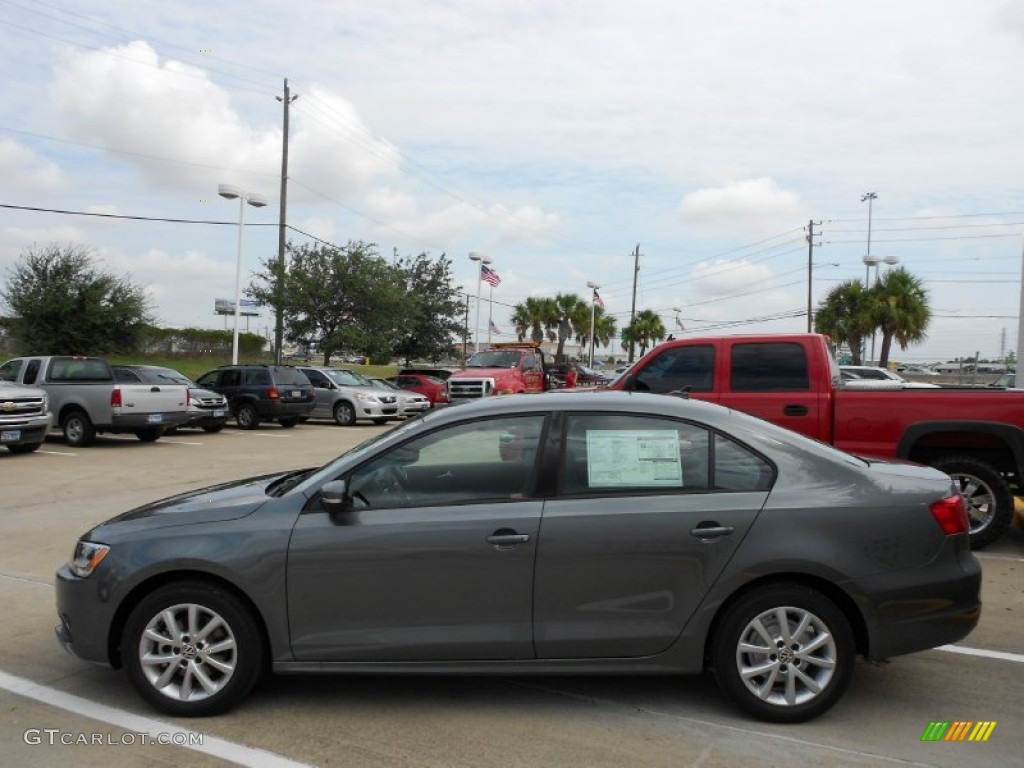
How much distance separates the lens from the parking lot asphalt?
150 inches

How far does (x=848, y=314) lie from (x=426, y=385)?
76.0 ft

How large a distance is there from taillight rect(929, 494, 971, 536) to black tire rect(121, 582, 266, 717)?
3322 mm

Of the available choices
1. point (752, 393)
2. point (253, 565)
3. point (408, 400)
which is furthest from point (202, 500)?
point (408, 400)

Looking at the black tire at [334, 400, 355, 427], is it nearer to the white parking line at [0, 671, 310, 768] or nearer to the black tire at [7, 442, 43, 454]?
the black tire at [7, 442, 43, 454]

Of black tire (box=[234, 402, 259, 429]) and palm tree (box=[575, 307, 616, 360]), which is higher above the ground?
palm tree (box=[575, 307, 616, 360])

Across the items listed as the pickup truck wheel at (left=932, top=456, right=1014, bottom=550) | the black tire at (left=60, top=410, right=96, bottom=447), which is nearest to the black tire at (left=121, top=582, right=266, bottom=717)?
the pickup truck wheel at (left=932, top=456, right=1014, bottom=550)

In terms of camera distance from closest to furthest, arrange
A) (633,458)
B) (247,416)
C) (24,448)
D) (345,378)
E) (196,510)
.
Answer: (633,458) < (196,510) < (24,448) < (247,416) < (345,378)

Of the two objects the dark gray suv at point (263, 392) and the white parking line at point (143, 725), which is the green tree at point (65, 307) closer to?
the dark gray suv at point (263, 392)

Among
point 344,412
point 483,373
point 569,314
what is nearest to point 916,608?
point 483,373

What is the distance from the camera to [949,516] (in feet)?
13.7

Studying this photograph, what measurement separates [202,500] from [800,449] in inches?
123

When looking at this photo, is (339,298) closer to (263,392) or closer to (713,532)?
(263,392)

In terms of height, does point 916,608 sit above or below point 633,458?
below

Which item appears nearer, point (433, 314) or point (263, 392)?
point (263, 392)
